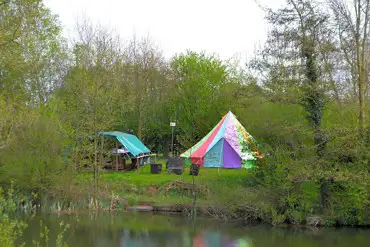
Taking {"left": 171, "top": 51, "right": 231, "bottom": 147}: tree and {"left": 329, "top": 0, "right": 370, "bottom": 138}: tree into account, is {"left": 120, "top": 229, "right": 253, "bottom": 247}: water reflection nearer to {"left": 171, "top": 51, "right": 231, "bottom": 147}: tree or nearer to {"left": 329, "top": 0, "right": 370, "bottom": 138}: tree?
{"left": 329, "top": 0, "right": 370, "bottom": 138}: tree

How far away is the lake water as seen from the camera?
1130cm

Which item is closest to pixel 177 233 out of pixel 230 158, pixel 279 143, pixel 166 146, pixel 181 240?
pixel 181 240

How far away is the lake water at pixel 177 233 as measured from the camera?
11.3 metres

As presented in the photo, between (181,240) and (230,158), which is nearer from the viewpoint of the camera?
(181,240)

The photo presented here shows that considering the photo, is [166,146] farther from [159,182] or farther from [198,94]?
[159,182]

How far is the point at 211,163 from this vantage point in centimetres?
1970

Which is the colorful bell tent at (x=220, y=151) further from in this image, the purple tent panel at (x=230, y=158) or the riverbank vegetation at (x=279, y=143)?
the riverbank vegetation at (x=279, y=143)

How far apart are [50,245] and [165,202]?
524 centimetres

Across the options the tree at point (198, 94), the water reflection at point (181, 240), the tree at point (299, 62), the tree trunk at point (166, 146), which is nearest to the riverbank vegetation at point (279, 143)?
the tree at point (299, 62)

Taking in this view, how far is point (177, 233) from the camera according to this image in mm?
12320

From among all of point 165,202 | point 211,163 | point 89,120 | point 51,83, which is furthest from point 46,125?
point 51,83

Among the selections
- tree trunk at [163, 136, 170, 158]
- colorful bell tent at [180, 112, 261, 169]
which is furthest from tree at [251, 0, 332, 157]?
tree trunk at [163, 136, 170, 158]

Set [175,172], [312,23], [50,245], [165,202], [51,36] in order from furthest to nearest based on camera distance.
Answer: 1. [51,36]
2. [175,172]
3. [165,202]
4. [312,23]
5. [50,245]

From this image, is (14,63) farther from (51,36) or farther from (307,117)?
(51,36)
